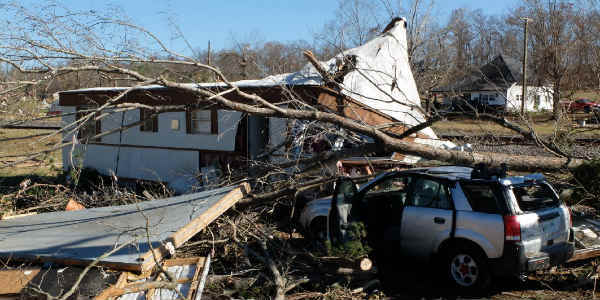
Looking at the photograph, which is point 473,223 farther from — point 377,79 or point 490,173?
point 377,79

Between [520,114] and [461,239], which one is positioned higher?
[520,114]

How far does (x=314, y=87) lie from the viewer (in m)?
10.7

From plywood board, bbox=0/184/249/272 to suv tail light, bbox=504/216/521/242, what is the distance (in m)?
3.52

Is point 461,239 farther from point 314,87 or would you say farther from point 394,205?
point 314,87

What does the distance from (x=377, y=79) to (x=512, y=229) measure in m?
9.43

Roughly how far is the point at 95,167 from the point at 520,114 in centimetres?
1354

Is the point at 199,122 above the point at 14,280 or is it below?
above

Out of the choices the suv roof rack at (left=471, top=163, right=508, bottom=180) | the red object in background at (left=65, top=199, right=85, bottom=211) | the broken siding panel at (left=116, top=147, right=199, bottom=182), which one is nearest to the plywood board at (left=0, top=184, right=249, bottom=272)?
the red object in background at (left=65, top=199, right=85, bottom=211)

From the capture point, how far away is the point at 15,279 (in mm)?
5055

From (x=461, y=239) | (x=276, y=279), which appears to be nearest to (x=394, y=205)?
(x=461, y=239)

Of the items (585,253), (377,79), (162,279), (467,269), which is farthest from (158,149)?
(585,253)

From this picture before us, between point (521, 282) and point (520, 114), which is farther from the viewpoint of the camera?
point (520, 114)

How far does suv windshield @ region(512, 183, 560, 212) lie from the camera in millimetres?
5836

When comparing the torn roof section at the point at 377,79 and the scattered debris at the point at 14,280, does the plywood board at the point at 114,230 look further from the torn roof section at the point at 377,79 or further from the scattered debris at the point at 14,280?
the torn roof section at the point at 377,79
